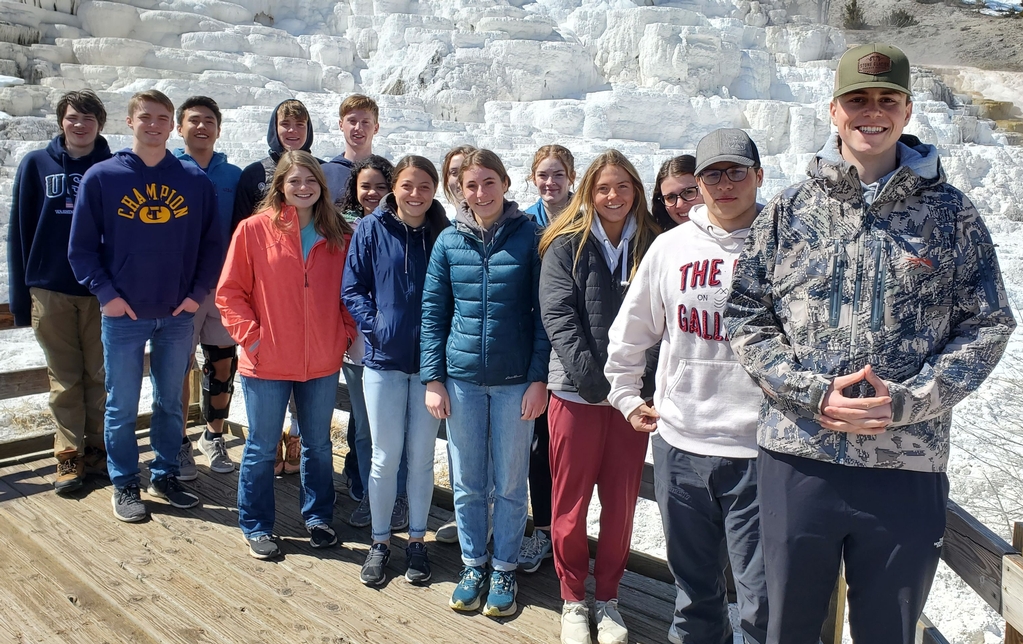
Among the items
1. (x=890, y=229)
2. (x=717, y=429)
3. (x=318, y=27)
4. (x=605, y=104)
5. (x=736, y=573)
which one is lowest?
(x=736, y=573)

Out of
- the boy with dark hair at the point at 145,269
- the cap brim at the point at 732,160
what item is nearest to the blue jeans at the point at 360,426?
the boy with dark hair at the point at 145,269

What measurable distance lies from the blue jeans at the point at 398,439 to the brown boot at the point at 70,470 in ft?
5.60

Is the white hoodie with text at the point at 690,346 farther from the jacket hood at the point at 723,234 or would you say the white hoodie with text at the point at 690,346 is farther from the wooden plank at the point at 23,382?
the wooden plank at the point at 23,382

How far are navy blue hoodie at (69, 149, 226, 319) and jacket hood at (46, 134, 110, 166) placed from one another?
1.21ft

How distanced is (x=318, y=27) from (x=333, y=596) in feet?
91.2

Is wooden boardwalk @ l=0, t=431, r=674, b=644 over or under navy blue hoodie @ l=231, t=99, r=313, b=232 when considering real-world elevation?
under

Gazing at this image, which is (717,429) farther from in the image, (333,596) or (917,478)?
(333,596)

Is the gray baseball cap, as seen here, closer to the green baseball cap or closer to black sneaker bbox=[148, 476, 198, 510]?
the green baseball cap

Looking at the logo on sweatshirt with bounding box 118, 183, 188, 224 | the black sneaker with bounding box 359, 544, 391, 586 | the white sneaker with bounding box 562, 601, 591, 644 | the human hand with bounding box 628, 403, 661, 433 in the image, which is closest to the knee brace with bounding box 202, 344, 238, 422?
the logo on sweatshirt with bounding box 118, 183, 188, 224

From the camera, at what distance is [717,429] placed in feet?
6.81

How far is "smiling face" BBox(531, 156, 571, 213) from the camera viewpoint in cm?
316

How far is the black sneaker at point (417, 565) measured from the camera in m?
2.82

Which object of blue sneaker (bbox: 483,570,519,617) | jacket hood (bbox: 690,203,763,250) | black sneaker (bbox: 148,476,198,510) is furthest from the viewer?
black sneaker (bbox: 148,476,198,510)

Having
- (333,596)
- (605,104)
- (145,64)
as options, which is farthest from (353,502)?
(145,64)
